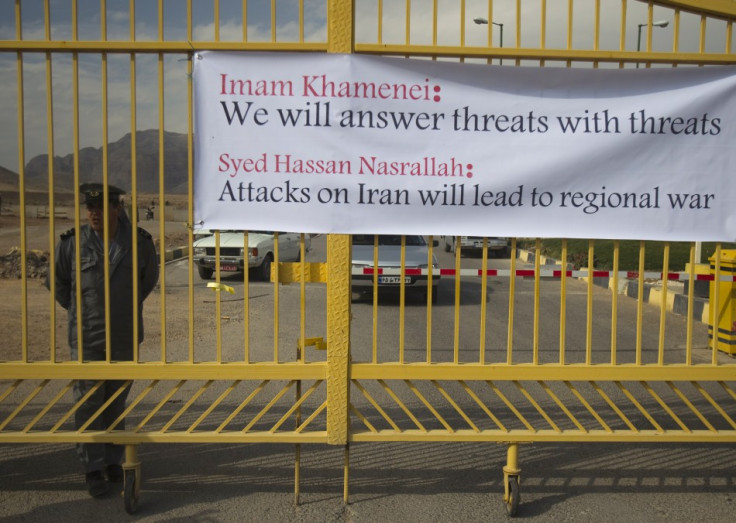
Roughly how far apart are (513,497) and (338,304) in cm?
152

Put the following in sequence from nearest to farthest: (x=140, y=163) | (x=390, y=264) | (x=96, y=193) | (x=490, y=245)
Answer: (x=96, y=193) < (x=390, y=264) < (x=490, y=245) < (x=140, y=163)

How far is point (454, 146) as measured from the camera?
3.95 metres

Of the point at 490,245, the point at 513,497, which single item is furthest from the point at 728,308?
the point at 490,245

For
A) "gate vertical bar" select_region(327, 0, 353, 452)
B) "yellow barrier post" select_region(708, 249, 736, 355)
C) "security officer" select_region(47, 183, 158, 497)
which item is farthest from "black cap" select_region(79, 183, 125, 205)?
"yellow barrier post" select_region(708, 249, 736, 355)

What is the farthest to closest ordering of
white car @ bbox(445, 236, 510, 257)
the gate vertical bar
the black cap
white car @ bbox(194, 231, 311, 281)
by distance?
white car @ bbox(445, 236, 510, 257) < white car @ bbox(194, 231, 311, 281) < the black cap < the gate vertical bar

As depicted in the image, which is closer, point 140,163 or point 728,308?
point 728,308

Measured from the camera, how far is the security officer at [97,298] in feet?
14.4

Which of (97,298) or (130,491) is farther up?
(97,298)

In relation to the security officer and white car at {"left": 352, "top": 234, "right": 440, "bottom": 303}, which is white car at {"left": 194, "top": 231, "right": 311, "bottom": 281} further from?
the security officer

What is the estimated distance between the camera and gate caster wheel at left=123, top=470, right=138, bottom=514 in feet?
13.4

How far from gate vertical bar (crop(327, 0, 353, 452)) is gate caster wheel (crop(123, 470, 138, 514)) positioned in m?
1.16

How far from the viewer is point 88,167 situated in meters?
68.4

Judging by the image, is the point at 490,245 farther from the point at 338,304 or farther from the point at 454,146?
the point at 338,304

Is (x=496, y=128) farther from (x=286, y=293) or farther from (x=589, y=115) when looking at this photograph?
(x=286, y=293)
